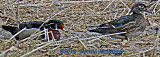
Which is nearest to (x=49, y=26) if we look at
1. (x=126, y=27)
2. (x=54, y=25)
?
(x=54, y=25)

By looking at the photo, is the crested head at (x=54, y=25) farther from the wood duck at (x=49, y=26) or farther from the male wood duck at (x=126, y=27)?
the male wood duck at (x=126, y=27)

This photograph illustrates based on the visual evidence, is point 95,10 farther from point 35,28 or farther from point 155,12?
point 35,28

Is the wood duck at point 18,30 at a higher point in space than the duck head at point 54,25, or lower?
lower

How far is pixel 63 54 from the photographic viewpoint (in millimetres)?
4418

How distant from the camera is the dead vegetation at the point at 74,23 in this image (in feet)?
14.8

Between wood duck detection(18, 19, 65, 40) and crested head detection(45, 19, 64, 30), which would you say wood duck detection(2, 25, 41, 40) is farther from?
crested head detection(45, 19, 64, 30)

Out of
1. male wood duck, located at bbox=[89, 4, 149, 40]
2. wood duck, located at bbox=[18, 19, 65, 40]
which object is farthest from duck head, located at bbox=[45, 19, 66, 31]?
male wood duck, located at bbox=[89, 4, 149, 40]

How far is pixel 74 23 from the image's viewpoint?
6.36m

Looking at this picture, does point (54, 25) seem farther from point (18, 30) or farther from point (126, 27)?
point (126, 27)

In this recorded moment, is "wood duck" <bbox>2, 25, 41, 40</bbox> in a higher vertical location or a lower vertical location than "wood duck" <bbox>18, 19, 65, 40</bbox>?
lower

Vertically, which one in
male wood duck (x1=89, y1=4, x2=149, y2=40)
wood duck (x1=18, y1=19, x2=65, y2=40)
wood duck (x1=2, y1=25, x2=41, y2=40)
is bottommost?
wood duck (x1=2, y1=25, x2=41, y2=40)

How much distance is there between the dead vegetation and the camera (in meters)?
4.50

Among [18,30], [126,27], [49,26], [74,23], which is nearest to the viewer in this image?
[126,27]

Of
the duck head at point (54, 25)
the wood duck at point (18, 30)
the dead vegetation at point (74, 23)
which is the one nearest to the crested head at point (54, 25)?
the duck head at point (54, 25)
